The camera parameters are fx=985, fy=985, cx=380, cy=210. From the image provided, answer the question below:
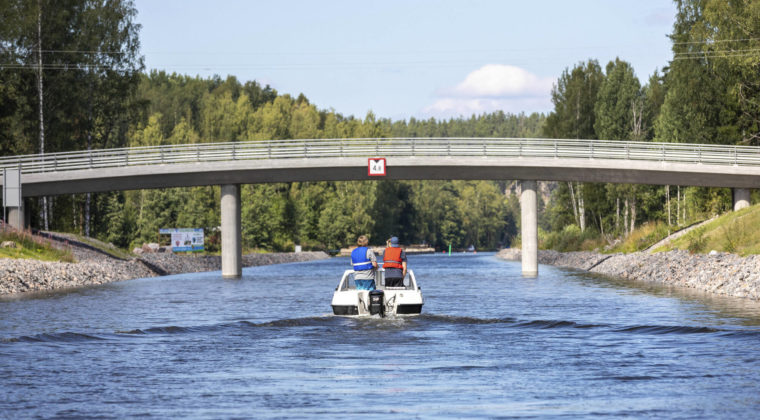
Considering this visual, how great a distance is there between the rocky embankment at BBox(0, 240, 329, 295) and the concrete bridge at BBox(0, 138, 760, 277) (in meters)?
5.12

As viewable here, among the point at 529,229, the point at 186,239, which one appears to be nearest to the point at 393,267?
the point at 529,229

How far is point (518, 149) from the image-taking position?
6012 cm

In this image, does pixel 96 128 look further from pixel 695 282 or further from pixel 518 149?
pixel 695 282

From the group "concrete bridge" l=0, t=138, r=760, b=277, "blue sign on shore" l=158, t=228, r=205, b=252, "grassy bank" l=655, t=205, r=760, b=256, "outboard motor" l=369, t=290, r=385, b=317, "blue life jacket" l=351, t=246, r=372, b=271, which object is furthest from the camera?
"blue sign on shore" l=158, t=228, r=205, b=252

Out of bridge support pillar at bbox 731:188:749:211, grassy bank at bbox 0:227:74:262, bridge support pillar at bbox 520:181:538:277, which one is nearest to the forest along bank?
grassy bank at bbox 0:227:74:262

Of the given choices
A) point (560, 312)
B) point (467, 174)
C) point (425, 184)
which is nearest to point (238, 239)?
point (467, 174)

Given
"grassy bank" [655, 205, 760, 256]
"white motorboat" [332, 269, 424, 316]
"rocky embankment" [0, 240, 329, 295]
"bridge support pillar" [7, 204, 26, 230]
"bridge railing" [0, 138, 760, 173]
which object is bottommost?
"rocky embankment" [0, 240, 329, 295]

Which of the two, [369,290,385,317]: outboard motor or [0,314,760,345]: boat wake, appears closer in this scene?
[0,314,760,345]: boat wake

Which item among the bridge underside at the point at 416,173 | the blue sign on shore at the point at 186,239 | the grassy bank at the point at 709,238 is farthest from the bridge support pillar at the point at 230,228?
the grassy bank at the point at 709,238

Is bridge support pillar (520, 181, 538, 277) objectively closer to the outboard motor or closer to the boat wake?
the boat wake

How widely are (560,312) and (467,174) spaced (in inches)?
1180

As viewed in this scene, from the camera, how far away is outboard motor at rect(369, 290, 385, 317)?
25906 millimetres

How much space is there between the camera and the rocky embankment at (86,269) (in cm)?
4516

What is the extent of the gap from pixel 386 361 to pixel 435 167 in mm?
41129
